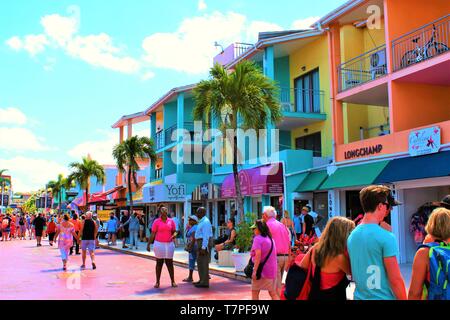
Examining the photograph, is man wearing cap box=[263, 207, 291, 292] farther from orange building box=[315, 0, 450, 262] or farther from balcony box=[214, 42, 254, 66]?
balcony box=[214, 42, 254, 66]

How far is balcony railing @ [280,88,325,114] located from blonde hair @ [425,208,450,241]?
1738 cm

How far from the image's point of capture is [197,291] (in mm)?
10828

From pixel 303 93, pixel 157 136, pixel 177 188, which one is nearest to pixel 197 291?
pixel 303 93

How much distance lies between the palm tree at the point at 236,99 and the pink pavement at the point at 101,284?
4.19 metres

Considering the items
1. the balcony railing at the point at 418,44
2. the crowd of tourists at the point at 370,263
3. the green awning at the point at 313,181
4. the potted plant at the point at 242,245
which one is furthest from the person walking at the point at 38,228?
the crowd of tourists at the point at 370,263

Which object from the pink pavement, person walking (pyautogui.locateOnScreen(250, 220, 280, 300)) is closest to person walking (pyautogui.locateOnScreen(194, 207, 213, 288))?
the pink pavement

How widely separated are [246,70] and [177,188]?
42.6 feet

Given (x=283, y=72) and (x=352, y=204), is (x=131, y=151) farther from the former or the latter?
(x=352, y=204)

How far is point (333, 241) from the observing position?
4.08 metres

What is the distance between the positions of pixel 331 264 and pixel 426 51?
517 inches

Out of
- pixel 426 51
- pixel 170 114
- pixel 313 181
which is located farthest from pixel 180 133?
pixel 426 51

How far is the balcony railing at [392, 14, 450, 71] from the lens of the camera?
15242mm

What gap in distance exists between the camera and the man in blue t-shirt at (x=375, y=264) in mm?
3775

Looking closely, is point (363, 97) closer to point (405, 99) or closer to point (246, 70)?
point (405, 99)
